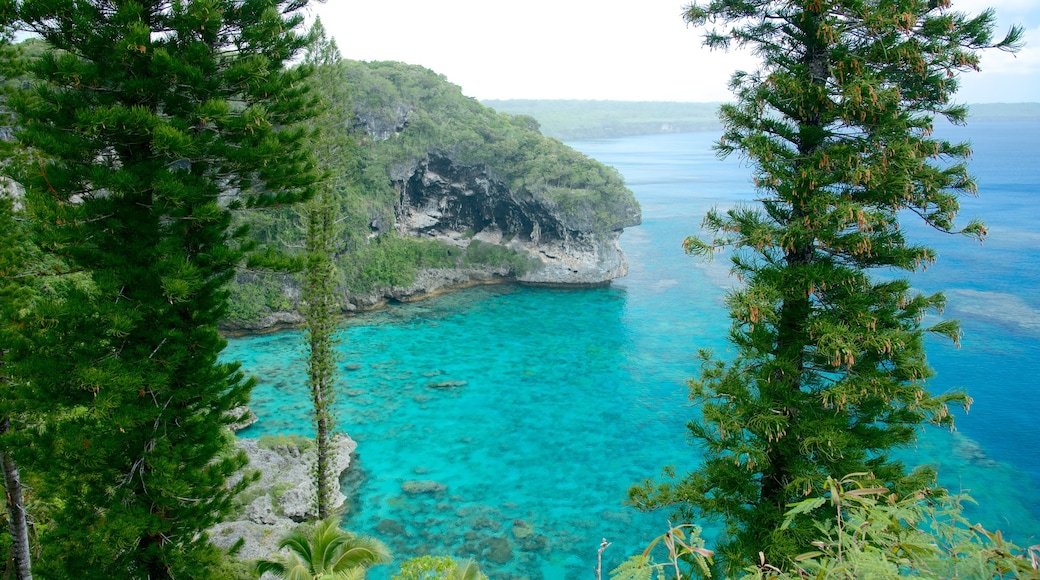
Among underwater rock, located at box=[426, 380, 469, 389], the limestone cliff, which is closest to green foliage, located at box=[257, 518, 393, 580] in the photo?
underwater rock, located at box=[426, 380, 469, 389]

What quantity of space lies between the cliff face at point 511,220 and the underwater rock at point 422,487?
1180 inches

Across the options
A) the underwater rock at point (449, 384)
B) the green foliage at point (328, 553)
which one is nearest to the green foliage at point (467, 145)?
the underwater rock at point (449, 384)

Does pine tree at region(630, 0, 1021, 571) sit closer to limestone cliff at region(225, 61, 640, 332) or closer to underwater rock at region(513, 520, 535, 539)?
underwater rock at region(513, 520, 535, 539)

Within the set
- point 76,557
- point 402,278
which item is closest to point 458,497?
point 76,557

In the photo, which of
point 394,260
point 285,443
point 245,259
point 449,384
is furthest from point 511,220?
point 245,259

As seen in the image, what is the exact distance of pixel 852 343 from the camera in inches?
355

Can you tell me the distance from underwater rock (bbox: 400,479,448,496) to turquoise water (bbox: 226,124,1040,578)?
0.13 meters

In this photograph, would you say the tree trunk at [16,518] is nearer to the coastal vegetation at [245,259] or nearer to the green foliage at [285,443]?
the coastal vegetation at [245,259]

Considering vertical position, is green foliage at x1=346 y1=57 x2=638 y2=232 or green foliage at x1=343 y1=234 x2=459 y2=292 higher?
green foliage at x1=346 y1=57 x2=638 y2=232

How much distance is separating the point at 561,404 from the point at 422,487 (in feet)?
33.1

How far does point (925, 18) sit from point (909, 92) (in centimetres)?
110

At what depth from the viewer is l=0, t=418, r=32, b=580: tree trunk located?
982cm

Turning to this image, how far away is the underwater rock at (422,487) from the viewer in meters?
22.7

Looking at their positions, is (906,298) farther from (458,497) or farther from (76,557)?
(458,497)
